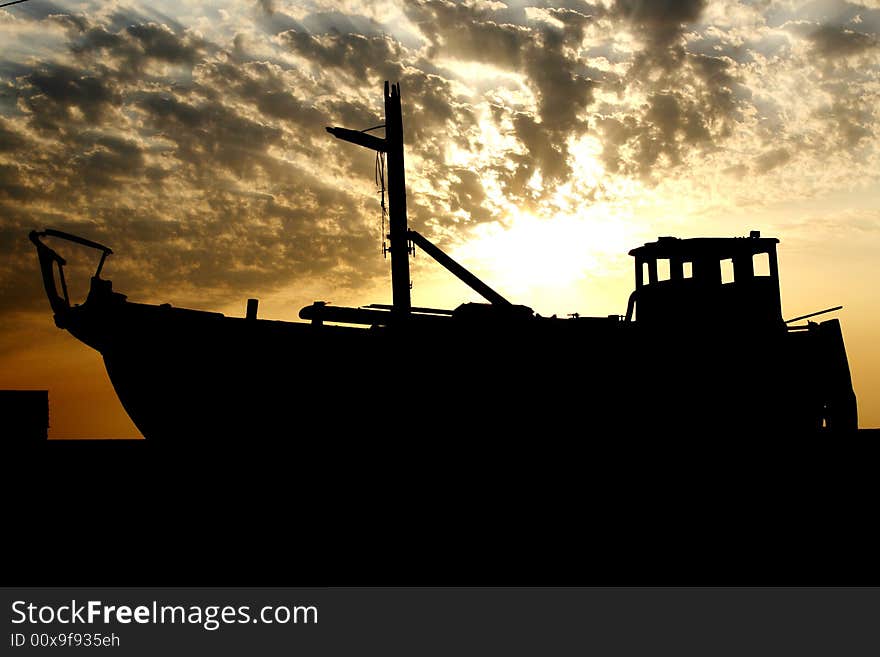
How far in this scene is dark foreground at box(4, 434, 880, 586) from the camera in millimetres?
11586

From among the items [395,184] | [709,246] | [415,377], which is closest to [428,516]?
[415,377]

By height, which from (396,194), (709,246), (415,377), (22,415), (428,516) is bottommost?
(428,516)

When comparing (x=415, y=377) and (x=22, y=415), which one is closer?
(x=415, y=377)

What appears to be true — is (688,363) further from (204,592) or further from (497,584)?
(204,592)

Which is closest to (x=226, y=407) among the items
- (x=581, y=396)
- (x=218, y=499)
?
(x=218, y=499)

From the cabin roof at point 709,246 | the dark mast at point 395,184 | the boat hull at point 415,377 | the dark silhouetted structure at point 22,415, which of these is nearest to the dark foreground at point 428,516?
the boat hull at point 415,377

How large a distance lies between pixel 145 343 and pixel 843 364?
1446 cm

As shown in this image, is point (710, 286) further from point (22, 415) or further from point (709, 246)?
point (22, 415)

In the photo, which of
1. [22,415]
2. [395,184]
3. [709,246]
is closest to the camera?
[22,415]

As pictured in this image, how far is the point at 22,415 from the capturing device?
14.2m

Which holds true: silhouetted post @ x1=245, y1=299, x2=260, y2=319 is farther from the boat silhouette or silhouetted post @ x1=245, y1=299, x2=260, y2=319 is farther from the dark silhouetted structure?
the dark silhouetted structure

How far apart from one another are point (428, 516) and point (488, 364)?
2.92 m

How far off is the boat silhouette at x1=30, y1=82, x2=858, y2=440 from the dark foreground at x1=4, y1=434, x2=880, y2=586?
1.60 ft

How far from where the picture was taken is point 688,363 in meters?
15.5
